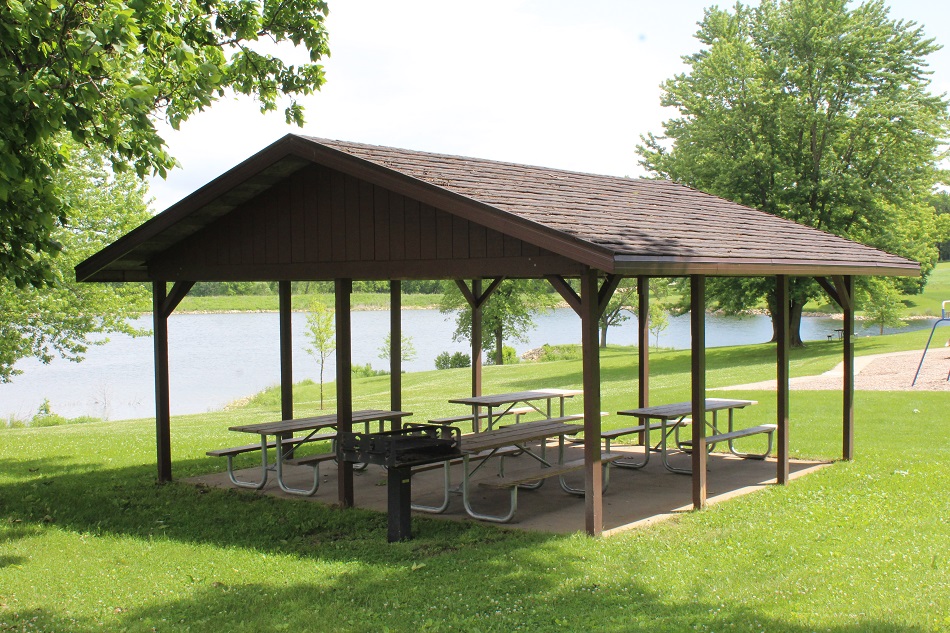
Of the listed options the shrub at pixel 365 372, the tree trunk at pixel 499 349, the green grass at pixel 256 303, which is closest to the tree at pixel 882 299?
the tree trunk at pixel 499 349

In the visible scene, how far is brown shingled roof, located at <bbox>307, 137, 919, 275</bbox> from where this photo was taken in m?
7.09

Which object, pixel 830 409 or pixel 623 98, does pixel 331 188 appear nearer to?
pixel 830 409

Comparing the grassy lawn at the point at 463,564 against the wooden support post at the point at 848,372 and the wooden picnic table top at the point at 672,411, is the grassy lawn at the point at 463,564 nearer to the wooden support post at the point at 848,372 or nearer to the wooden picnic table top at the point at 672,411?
the wooden support post at the point at 848,372

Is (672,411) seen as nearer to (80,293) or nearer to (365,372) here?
(80,293)

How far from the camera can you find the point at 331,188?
8.71 m

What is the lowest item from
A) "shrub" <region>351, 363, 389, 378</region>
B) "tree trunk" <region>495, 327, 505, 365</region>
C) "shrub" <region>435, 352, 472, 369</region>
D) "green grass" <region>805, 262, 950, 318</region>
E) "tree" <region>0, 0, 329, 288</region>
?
"shrub" <region>351, 363, 389, 378</region>

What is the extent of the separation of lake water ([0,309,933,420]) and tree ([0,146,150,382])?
5161 millimetres

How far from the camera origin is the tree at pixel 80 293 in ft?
59.4

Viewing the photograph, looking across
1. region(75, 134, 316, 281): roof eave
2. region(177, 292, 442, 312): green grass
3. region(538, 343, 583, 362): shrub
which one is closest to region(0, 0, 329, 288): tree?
region(75, 134, 316, 281): roof eave

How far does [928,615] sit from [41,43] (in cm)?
699

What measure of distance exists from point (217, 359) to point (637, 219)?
3015 cm

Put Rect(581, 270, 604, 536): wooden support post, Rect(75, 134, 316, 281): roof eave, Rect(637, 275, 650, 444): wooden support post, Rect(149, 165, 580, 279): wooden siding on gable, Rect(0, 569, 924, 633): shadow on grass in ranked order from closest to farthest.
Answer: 1. Rect(0, 569, 924, 633): shadow on grass
2. Rect(581, 270, 604, 536): wooden support post
3. Rect(149, 165, 580, 279): wooden siding on gable
4. Rect(75, 134, 316, 281): roof eave
5. Rect(637, 275, 650, 444): wooden support post

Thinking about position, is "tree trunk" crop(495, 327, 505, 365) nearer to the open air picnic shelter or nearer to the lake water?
the lake water

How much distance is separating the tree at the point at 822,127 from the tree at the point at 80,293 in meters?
16.6
